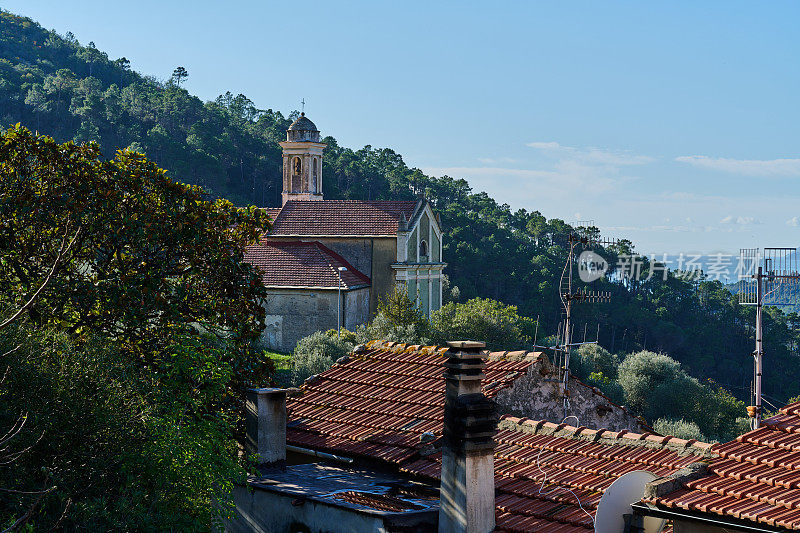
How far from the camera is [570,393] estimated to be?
1480 cm

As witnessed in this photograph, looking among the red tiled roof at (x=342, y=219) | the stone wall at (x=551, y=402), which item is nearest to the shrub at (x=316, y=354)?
the red tiled roof at (x=342, y=219)

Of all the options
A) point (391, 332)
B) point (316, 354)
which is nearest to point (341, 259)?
point (391, 332)

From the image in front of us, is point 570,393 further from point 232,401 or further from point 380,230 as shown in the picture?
point 380,230

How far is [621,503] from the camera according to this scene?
8648 mm

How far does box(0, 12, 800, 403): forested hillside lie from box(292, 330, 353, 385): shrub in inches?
1464

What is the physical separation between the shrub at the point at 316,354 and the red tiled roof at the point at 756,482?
28.0 meters

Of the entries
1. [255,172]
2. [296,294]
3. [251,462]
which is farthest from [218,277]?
[255,172]

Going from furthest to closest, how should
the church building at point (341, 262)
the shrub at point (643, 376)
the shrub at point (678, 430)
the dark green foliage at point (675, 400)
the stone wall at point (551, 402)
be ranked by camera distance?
the shrub at point (643, 376) → the church building at point (341, 262) → the dark green foliage at point (675, 400) → the shrub at point (678, 430) → the stone wall at point (551, 402)

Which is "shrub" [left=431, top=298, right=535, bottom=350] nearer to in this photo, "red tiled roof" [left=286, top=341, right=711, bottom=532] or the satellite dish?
"red tiled roof" [left=286, top=341, right=711, bottom=532]

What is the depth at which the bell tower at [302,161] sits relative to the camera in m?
62.2

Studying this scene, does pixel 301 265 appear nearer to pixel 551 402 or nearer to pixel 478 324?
pixel 478 324

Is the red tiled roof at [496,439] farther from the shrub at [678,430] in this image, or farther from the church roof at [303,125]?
the church roof at [303,125]

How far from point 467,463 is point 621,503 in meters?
1.74

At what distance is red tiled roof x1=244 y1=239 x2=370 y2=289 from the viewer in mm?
46344
